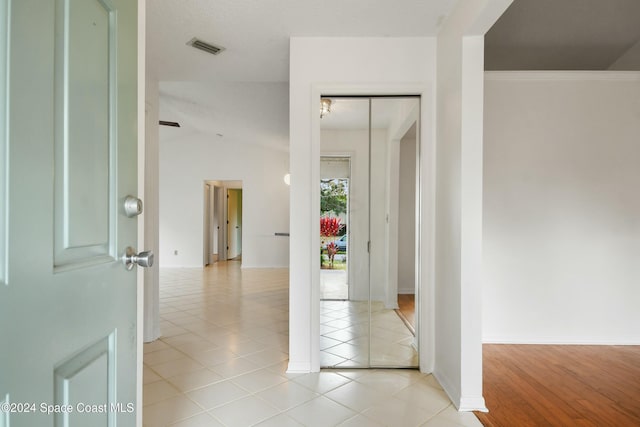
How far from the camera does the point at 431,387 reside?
2301 mm

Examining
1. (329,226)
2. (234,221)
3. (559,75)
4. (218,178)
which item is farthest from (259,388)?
(234,221)

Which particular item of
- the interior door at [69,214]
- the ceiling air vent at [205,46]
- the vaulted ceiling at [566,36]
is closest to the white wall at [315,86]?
the ceiling air vent at [205,46]

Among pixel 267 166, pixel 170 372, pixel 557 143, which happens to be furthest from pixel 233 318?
pixel 267 166

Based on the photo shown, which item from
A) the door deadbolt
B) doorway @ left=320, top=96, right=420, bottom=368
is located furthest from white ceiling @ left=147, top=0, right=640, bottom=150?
the door deadbolt

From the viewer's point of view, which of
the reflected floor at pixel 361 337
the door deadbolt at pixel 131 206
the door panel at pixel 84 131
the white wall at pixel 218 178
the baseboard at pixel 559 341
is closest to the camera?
the door panel at pixel 84 131

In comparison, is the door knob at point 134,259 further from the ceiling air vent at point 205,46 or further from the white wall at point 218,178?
the white wall at point 218,178

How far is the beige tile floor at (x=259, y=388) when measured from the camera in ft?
6.34

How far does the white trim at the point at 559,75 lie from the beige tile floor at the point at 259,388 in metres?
2.64

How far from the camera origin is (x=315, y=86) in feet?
8.47

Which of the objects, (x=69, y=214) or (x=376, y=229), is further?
(x=376, y=229)

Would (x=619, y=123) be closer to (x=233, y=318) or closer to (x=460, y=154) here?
(x=460, y=154)

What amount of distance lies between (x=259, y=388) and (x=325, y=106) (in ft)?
6.85

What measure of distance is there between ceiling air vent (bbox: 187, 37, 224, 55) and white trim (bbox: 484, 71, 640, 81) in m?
2.35

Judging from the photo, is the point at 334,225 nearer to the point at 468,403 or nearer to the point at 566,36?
the point at 468,403
